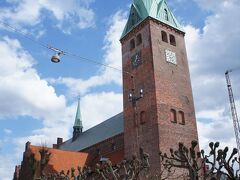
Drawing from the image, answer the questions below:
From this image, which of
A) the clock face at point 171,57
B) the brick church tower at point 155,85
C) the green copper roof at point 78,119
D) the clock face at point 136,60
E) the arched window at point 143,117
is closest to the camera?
A: the brick church tower at point 155,85

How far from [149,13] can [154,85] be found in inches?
332

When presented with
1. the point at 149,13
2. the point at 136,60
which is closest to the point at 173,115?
the point at 136,60

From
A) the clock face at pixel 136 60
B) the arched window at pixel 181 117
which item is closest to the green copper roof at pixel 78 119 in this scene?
the clock face at pixel 136 60

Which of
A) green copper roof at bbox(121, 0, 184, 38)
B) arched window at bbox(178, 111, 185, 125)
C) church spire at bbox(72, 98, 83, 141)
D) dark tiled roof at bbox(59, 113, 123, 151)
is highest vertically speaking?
green copper roof at bbox(121, 0, 184, 38)

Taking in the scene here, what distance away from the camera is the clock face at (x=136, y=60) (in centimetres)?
3487

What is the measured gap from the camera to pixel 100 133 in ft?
153

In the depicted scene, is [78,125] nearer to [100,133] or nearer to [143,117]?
[100,133]

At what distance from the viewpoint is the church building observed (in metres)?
30.8

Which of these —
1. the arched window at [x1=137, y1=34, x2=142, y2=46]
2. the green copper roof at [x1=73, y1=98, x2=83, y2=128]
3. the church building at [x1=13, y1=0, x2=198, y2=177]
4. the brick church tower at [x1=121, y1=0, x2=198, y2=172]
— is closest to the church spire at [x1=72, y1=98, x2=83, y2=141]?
the green copper roof at [x1=73, y1=98, x2=83, y2=128]

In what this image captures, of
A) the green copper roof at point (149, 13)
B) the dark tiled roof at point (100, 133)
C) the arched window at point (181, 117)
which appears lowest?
the arched window at point (181, 117)

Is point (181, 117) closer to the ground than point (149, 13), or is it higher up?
closer to the ground

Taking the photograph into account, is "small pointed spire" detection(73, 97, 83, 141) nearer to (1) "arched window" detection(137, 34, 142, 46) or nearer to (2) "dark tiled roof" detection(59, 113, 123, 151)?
(2) "dark tiled roof" detection(59, 113, 123, 151)

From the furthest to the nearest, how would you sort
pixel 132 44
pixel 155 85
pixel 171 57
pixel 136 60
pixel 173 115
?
pixel 132 44 → pixel 136 60 → pixel 171 57 → pixel 173 115 → pixel 155 85

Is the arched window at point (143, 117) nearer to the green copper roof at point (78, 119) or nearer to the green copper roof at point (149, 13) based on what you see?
the green copper roof at point (149, 13)
